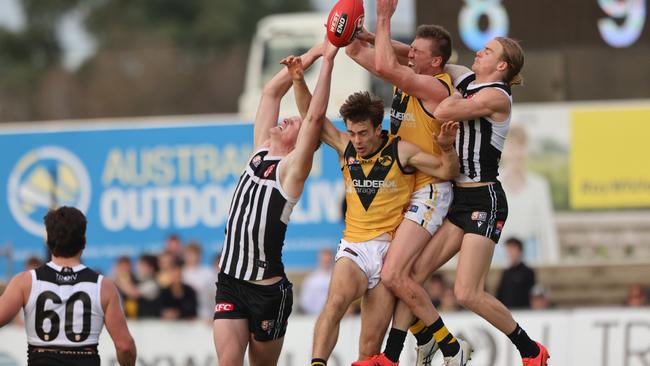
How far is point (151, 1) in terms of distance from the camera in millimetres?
48562

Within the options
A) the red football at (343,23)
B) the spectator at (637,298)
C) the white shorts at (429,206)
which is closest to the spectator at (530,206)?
the spectator at (637,298)

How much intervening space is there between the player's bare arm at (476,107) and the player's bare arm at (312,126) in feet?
2.44

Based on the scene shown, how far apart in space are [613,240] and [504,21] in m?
3.34

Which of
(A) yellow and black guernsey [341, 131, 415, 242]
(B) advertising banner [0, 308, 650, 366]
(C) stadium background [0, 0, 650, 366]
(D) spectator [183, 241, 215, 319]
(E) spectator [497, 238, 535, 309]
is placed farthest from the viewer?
(C) stadium background [0, 0, 650, 366]

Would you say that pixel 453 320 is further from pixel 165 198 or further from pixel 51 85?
pixel 51 85

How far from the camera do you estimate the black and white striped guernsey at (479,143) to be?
9.47 metres

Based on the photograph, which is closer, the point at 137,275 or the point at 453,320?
the point at 453,320

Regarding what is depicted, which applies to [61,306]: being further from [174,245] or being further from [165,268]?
[174,245]

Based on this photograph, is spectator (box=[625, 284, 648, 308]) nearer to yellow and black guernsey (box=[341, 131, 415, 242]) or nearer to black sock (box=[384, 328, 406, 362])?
black sock (box=[384, 328, 406, 362])

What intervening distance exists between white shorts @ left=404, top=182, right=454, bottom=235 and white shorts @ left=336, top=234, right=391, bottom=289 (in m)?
0.27

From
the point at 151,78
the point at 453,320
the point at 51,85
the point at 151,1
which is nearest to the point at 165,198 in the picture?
the point at 453,320

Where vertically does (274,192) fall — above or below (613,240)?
above

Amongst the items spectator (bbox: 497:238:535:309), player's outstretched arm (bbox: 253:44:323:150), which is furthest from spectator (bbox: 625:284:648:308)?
player's outstretched arm (bbox: 253:44:323:150)

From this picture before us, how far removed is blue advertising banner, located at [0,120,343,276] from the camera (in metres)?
19.0
